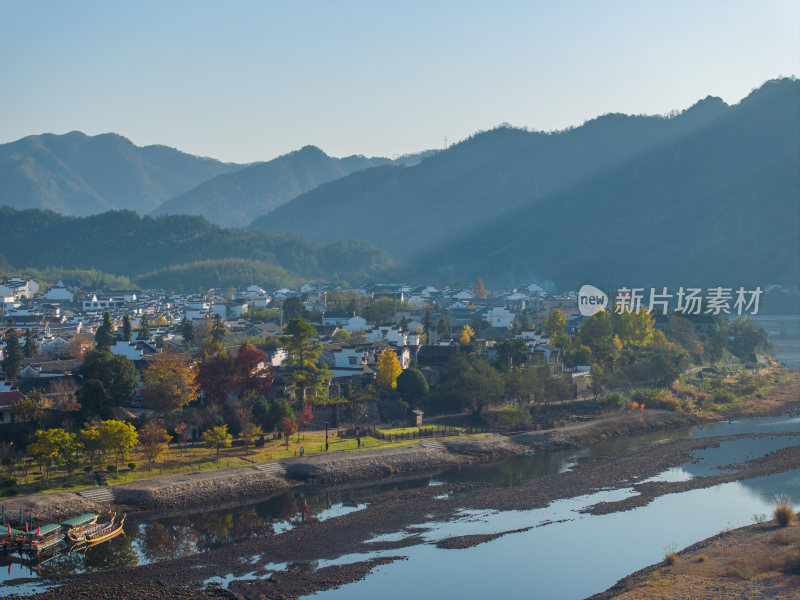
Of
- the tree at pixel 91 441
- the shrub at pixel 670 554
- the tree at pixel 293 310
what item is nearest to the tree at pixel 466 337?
the tree at pixel 293 310

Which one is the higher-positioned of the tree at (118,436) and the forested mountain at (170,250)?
the forested mountain at (170,250)

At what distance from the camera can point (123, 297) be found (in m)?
93.7

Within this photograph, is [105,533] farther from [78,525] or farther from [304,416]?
[304,416]

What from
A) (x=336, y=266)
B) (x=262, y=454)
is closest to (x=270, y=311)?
(x=262, y=454)

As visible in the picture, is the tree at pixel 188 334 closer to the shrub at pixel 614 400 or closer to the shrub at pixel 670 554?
the shrub at pixel 614 400

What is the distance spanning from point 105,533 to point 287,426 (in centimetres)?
992

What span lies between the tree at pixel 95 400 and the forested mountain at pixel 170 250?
88.7 meters

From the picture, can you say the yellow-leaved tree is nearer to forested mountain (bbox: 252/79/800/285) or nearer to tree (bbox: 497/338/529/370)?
tree (bbox: 497/338/529/370)

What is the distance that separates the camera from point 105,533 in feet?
85.3

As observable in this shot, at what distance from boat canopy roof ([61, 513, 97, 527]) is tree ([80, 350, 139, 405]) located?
8948mm

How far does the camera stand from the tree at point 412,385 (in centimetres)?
4144

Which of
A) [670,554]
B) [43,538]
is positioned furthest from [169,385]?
[670,554]

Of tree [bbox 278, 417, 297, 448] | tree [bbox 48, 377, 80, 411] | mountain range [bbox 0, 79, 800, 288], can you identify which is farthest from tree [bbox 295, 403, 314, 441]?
mountain range [bbox 0, 79, 800, 288]

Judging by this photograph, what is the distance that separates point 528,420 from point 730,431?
34.3ft
